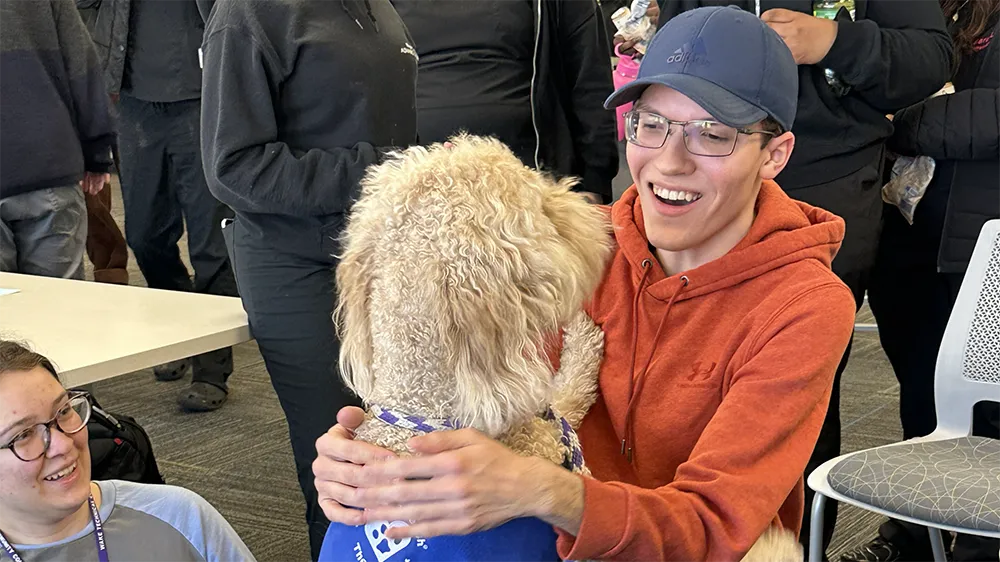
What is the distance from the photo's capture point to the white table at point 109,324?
2.06m

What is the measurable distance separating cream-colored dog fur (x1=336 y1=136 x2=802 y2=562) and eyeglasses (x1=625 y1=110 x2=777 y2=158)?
0.87ft

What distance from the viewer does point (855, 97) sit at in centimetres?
256

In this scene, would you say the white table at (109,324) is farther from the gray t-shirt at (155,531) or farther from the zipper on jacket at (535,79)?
the zipper on jacket at (535,79)

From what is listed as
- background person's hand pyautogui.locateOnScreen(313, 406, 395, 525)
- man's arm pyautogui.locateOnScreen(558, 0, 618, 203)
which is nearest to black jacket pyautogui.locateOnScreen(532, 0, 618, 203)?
man's arm pyautogui.locateOnScreen(558, 0, 618, 203)

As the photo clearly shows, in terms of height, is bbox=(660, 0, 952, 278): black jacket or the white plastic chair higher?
bbox=(660, 0, 952, 278): black jacket

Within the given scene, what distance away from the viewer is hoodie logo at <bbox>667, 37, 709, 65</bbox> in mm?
1540

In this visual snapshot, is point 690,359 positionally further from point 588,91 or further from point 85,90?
point 85,90

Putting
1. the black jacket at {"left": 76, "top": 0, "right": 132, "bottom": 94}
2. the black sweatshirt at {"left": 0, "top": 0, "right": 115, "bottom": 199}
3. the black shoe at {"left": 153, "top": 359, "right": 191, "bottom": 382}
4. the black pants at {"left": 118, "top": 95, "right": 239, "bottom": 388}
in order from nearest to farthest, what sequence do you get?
1. the black sweatshirt at {"left": 0, "top": 0, "right": 115, "bottom": 199}
2. the black jacket at {"left": 76, "top": 0, "right": 132, "bottom": 94}
3. the black pants at {"left": 118, "top": 95, "right": 239, "bottom": 388}
4. the black shoe at {"left": 153, "top": 359, "right": 191, "bottom": 382}

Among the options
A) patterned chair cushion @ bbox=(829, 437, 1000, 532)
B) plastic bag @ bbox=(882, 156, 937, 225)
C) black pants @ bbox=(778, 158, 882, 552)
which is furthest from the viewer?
plastic bag @ bbox=(882, 156, 937, 225)

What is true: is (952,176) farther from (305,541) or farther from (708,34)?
(305,541)

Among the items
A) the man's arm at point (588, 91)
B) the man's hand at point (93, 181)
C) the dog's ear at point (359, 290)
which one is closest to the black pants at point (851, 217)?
the man's arm at point (588, 91)

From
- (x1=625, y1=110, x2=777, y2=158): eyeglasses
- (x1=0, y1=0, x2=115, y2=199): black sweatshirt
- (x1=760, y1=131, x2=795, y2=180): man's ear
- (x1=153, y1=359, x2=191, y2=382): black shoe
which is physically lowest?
(x1=153, y1=359, x2=191, y2=382): black shoe

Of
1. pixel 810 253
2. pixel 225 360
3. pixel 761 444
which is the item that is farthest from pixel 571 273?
pixel 225 360

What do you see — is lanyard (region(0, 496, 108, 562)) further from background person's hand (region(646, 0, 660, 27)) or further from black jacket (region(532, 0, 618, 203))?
background person's hand (region(646, 0, 660, 27))
